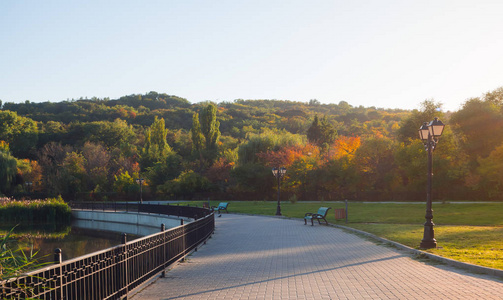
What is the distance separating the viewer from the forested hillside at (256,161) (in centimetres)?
4206

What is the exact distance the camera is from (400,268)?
10.4 m

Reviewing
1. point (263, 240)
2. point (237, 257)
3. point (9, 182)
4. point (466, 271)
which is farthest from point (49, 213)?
point (466, 271)

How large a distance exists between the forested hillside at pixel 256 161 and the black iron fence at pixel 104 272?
112ft

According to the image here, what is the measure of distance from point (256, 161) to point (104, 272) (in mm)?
51554

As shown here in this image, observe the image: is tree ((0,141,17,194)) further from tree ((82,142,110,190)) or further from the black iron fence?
the black iron fence

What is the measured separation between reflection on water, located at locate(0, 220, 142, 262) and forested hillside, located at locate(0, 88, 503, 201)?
23365 mm

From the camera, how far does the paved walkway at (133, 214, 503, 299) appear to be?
7902 millimetres

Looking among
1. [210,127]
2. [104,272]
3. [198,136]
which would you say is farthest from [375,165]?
[104,272]

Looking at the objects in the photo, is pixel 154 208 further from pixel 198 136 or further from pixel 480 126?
pixel 198 136

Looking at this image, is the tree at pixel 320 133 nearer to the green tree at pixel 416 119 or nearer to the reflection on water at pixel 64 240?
the green tree at pixel 416 119

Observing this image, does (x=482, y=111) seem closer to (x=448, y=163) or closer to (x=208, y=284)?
(x=448, y=163)

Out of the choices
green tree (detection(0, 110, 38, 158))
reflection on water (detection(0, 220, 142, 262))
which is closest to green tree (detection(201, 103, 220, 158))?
reflection on water (detection(0, 220, 142, 262))

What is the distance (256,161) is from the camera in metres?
58.2

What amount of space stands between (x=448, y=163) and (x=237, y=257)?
37.1 metres
